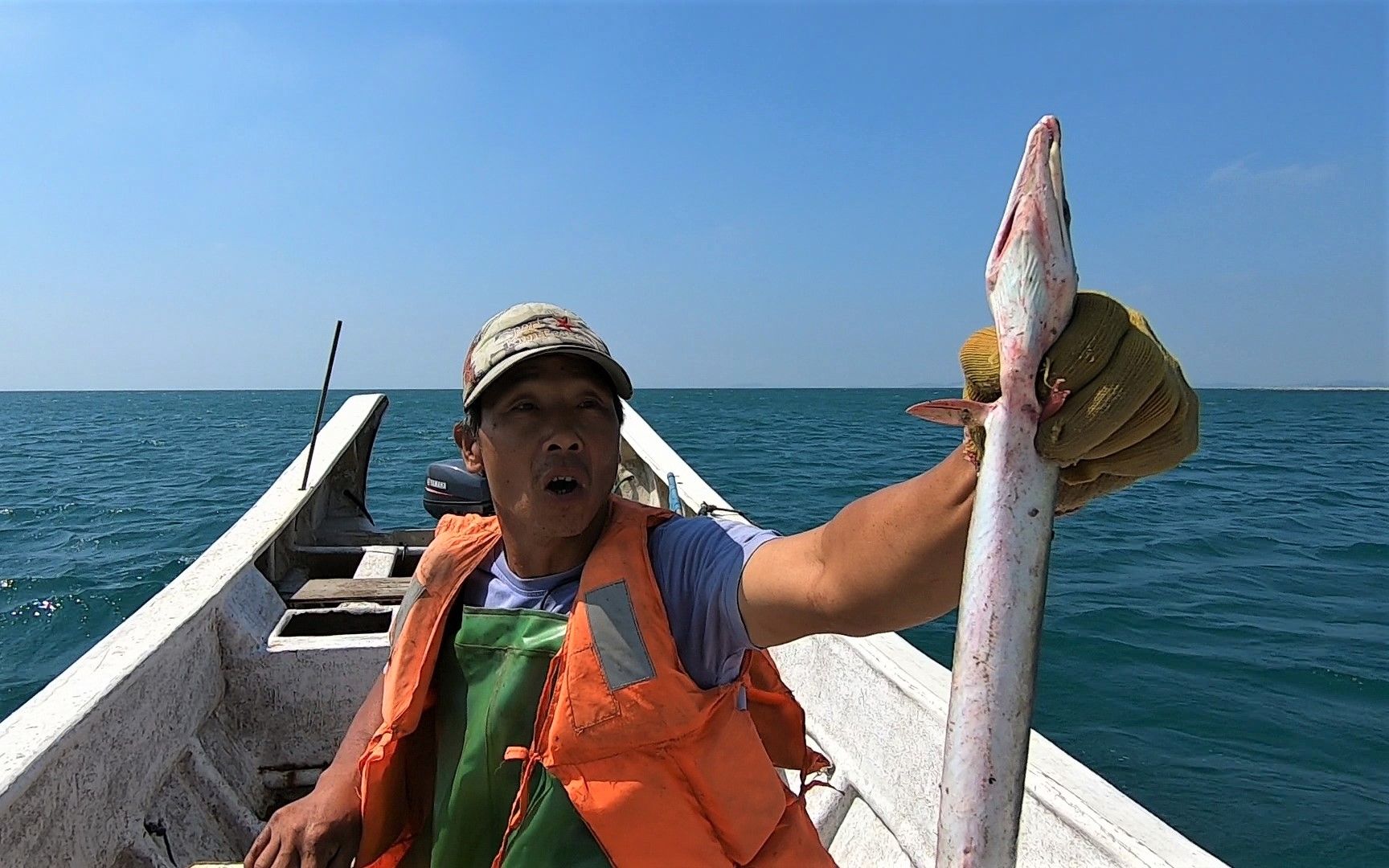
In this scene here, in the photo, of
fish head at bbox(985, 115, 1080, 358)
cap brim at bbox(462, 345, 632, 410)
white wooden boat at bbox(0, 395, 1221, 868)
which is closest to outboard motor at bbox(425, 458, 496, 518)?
white wooden boat at bbox(0, 395, 1221, 868)

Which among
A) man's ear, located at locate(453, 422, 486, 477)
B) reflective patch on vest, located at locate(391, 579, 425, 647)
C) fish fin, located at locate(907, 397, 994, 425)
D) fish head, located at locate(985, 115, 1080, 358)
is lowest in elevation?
reflective patch on vest, located at locate(391, 579, 425, 647)

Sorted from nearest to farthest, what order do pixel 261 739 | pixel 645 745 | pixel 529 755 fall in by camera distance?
pixel 645 745 < pixel 529 755 < pixel 261 739

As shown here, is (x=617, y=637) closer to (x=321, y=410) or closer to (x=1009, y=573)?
(x=1009, y=573)

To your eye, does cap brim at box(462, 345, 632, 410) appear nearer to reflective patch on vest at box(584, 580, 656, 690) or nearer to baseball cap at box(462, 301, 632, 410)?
baseball cap at box(462, 301, 632, 410)

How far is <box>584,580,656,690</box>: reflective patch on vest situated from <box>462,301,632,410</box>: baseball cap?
526 millimetres

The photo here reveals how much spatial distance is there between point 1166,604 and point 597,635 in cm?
892

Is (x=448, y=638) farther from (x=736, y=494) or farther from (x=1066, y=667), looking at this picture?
(x=736, y=494)

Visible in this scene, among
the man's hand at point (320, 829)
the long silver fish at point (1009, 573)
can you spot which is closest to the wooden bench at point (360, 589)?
the man's hand at point (320, 829)

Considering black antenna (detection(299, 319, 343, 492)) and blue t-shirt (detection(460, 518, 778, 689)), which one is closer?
blue t-shirt (detection(460, 518, 778, 689))

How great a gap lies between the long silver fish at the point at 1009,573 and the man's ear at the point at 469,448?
4.27ft

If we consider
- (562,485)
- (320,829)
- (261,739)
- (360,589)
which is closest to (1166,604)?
(360,589)

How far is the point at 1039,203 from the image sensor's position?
135 cm

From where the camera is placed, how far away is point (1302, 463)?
23422mm

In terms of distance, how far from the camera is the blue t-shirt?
71.0 inches
